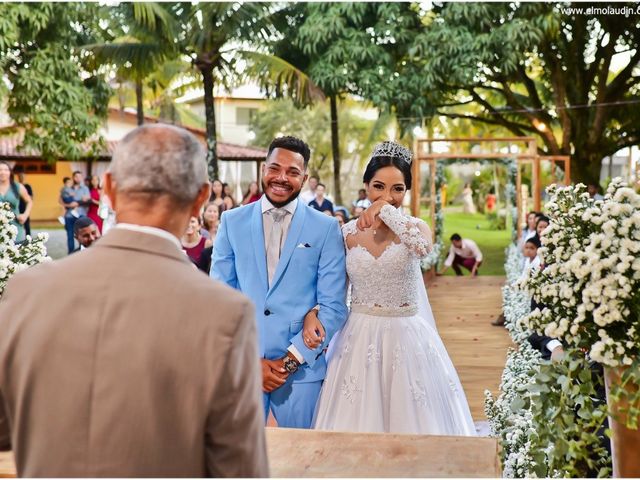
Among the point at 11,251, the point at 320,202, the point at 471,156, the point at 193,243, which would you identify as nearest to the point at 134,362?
the point at 11,251

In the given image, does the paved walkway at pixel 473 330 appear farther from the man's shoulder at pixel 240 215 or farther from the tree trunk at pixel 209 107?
the tree trunk at pixel 209 107

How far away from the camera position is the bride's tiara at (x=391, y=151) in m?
4.68

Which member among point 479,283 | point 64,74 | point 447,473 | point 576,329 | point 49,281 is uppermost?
point 64,74

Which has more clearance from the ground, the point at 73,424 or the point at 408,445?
the point at 73,424

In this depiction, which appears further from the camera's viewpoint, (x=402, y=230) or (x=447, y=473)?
(x=402, y=230)

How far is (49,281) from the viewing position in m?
1.81

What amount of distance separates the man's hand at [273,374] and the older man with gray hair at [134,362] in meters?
2.23

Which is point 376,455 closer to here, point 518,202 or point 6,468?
point 6,468

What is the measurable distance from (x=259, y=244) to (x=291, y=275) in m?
0.21

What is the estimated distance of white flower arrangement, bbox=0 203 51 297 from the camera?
409 centimetres

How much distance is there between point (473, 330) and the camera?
11281mm

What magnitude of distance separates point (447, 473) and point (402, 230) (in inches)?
81.8

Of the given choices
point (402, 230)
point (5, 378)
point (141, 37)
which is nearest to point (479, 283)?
point (141, 37)

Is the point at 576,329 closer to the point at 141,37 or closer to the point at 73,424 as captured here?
the point at 73,424
